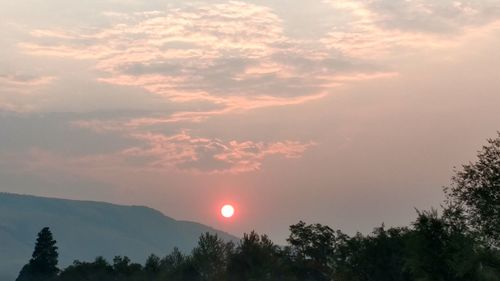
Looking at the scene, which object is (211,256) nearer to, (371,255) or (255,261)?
(255,261)

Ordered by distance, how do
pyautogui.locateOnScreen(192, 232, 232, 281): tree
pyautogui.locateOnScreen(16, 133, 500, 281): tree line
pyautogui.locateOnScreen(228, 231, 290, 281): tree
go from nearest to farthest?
pyautogui.locateOnScreen(16, 133, 500, 281): tree line → pyautogui.locateOnScreen(228, 231, 290, 281): tree → pyautogui.locateOnScreen(192, 232, 232, 281): tree

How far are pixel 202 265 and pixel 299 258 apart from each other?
1779 centimetres

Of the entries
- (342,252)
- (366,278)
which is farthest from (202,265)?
(366,278)

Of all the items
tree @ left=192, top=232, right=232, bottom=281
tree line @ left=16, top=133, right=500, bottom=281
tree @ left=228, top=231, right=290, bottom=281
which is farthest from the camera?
tree @ left=192, top=232, right=232, bottom=281

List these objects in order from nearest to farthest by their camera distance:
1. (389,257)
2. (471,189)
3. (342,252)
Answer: (471,189), (389,257), (342,252)

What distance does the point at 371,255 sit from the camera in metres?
108

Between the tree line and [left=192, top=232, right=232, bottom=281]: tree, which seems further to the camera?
[left=192, top=232, right=232, bottom=281]: tree

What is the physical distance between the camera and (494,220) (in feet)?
239

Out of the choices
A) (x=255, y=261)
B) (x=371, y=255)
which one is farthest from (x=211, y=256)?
(x=371, y=255)

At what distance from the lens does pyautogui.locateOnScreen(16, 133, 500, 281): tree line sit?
7431 centimetres

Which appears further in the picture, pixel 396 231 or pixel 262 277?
pixel 262 277

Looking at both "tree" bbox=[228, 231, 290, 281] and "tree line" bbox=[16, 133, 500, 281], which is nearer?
"tree line" bbox=[16, 133, 500, 281]

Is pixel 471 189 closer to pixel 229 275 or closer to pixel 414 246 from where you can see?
pixel 414 246

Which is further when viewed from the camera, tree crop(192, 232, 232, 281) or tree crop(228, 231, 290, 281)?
tree crop(192, 232, 232, 281)
